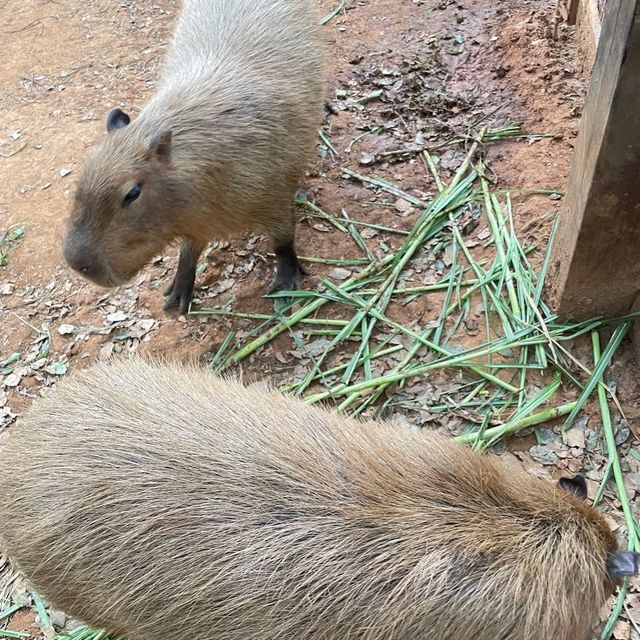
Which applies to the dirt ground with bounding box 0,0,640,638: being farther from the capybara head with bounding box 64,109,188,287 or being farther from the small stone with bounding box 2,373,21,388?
the capybara head with bounding box 64,109,188,287

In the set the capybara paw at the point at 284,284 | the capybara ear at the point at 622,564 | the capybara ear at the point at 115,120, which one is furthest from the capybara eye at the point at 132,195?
the capybara ear at the point at 622,564

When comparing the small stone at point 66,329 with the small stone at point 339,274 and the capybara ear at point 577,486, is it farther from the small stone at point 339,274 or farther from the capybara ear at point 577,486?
the capybara ear at point 577,486

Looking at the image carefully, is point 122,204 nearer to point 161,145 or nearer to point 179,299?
point 161,145

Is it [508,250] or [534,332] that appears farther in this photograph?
[508,250]

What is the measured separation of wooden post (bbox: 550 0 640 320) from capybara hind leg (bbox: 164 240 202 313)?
176 cm

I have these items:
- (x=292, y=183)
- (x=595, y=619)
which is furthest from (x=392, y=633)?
(x=292, y=183)

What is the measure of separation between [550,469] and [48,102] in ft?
14.8

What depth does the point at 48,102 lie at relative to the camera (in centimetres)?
514

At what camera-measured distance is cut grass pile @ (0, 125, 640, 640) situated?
274 centimetres

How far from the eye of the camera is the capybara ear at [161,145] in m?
2.82

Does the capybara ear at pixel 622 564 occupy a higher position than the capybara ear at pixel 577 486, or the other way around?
the capybara ear at pixel 577 486

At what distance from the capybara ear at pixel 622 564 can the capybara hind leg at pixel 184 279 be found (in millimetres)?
2407

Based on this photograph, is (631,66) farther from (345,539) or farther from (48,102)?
(48,102)

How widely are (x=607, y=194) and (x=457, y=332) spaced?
972 millimetres
